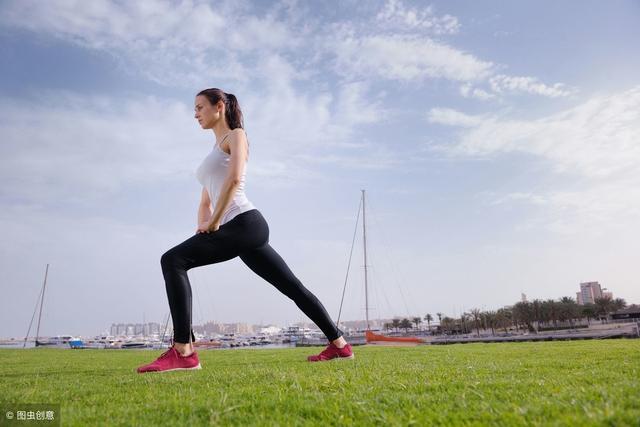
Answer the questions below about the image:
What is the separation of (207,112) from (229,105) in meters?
0.27

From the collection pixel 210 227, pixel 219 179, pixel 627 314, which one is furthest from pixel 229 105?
pixel 627 314

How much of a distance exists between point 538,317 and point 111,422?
4170 inches

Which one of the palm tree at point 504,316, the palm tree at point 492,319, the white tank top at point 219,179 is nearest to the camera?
the white tank top at point 219,179

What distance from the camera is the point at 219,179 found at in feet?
15.0

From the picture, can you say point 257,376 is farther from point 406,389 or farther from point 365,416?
point 365,416

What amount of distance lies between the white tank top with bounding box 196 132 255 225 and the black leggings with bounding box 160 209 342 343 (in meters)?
0.08

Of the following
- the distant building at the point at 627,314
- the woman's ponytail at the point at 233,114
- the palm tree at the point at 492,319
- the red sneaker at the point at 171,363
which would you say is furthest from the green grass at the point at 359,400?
the distant building at the point at 627,314

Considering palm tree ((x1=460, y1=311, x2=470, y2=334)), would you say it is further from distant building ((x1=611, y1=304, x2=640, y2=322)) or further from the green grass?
the green grass

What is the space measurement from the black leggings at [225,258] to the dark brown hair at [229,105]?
42.4 inches

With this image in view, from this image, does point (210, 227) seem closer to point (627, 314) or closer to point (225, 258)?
point (225, 258)

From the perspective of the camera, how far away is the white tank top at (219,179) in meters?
4.43

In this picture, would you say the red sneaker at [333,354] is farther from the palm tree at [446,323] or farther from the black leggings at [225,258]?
the palm tree at [446,323]

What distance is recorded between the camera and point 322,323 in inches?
196

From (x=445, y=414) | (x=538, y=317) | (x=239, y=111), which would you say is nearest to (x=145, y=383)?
(x=445, y=414)
